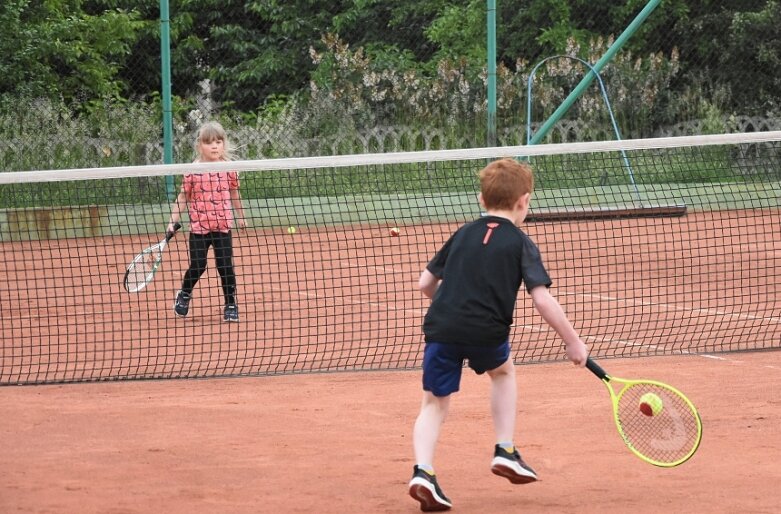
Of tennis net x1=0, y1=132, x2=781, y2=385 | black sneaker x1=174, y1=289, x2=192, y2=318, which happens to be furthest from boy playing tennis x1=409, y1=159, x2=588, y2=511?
black sneaker x1=174, y1=289, x2=192, y2=318

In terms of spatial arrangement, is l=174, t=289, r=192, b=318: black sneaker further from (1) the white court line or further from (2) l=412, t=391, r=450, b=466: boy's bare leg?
(2) l=412, t=391, r=450, b=466: boy's bare leg

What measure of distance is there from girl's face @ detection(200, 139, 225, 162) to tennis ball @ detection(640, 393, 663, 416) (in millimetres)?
4605

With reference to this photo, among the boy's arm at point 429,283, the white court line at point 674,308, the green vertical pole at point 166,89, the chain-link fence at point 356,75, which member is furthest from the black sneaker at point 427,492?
the chain-link fence at point 356,75

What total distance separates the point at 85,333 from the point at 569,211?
636 cm

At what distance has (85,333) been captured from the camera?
28.1 ft

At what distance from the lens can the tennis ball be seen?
4523 mm

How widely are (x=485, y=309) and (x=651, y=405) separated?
2.30 ft

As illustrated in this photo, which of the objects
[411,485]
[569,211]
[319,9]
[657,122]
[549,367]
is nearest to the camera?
[411,485]

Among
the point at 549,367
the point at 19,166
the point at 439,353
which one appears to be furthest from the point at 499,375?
the point at 19,166

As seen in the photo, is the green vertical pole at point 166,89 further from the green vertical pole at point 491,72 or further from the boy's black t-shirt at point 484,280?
the boy's black t-shirt at point 484,280

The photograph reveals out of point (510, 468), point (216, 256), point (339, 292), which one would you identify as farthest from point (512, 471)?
point (339, 292)

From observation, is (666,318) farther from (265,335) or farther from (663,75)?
(663,75)

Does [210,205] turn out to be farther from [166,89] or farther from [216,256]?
[166,89]

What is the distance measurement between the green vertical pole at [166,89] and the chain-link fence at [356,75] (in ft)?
0.59
